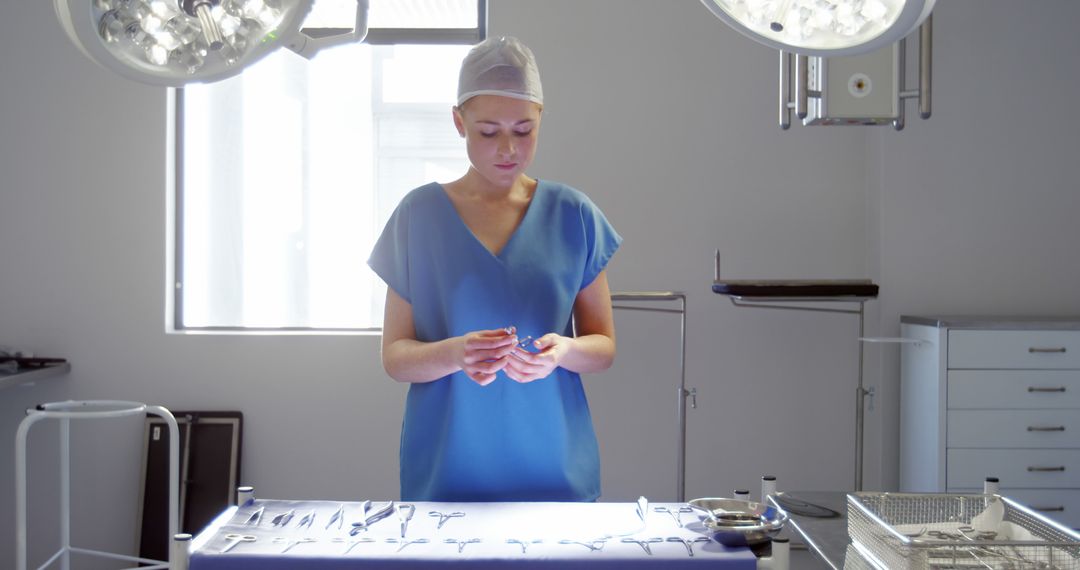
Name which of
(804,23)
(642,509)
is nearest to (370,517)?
(642,509)

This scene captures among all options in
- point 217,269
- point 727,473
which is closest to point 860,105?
point 727,473

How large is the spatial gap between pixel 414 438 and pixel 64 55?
2871mm

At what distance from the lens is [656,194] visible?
394cm

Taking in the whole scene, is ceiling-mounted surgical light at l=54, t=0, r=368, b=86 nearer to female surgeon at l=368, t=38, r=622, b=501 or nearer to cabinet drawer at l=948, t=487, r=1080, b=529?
female surgeon at l=368, t=38, r=622, b=501

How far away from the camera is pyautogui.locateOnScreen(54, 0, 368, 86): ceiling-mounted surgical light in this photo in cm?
115

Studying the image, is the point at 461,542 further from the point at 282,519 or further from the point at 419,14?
the point at 419,14

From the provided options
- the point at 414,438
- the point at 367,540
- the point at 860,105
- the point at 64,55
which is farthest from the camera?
the point at 64,55

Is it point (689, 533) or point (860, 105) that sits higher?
point (860, 105)

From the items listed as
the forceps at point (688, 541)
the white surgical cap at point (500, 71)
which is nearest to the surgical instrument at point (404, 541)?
the forceps at point (688, 541)

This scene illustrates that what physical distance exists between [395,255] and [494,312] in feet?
0.74

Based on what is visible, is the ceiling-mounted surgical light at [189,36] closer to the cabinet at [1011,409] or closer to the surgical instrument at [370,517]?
the surgical instrument at [370,517]

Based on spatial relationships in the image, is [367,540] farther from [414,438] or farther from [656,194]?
[656,194]

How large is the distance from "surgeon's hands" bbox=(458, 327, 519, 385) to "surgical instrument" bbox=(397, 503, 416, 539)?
0.23 metres

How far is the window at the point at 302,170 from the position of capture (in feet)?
13.2
